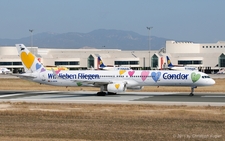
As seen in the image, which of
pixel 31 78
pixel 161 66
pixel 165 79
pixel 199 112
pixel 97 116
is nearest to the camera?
pixel 97 116

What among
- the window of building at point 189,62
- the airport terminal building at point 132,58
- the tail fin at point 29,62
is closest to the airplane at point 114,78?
the tail fin at point 29,62

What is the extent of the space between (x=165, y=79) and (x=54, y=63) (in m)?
121

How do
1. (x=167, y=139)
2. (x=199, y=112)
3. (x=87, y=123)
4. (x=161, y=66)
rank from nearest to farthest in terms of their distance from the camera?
(x=167, y=139) → (x=87, y=123) → (x=199, y=112) → (x=161, y=66)

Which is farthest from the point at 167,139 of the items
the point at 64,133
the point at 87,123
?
the point at 87,123

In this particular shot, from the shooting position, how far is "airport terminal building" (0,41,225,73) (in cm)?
16312

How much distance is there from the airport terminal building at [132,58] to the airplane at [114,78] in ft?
333

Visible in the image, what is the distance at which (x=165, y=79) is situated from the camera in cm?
5297

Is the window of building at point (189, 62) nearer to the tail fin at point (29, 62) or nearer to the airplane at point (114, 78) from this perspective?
the airplane at point (114, 78)

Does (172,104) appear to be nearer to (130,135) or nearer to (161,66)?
(130,135)

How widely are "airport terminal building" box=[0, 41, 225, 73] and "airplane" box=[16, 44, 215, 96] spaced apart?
333 feet

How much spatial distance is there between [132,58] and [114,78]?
11499 centimetres

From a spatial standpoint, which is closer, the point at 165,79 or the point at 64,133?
the point at 64,133

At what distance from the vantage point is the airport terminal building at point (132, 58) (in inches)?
6422

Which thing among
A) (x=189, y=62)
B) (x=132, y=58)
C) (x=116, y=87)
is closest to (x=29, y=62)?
(x=116, y=87)
